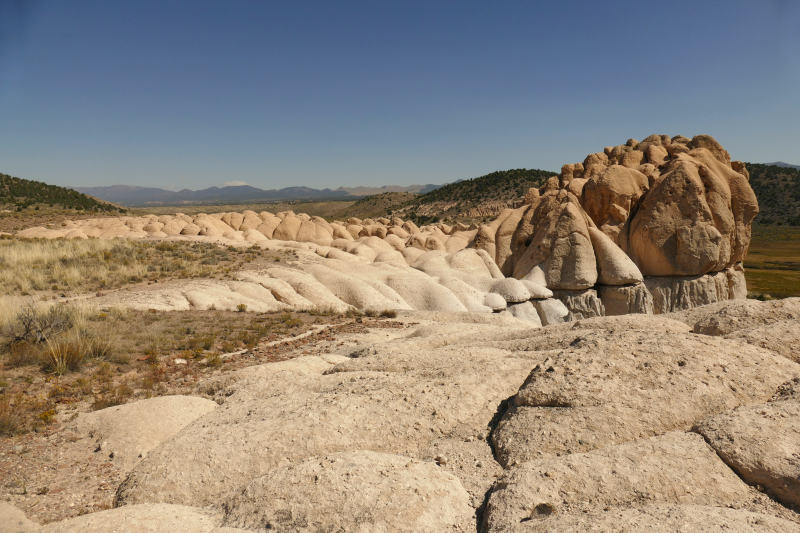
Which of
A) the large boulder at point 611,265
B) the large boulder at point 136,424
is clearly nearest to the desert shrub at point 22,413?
the large boulder at point 136,424

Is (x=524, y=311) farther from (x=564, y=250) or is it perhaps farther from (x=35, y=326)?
(x=35, y=326)

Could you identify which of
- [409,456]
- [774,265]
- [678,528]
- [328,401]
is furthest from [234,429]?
[774,265]

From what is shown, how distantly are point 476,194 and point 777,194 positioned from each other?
195ft

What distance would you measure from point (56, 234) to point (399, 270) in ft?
82.0

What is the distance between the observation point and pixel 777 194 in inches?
3351

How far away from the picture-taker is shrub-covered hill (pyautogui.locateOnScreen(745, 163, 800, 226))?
265 ft

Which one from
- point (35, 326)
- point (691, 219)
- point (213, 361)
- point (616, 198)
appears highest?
point (616, 198)

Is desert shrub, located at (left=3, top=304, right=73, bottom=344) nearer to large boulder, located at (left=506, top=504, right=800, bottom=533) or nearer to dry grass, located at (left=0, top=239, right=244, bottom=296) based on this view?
dry grass, located at (left=0, top=239, right=244, bottom=296)

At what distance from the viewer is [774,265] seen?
5519cm

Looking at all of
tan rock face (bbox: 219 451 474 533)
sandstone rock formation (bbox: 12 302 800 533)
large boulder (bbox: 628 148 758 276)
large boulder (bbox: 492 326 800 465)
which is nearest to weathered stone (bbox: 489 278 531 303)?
large boulder (bbox: 628 148 758 276)

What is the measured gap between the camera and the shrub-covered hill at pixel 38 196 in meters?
54.2

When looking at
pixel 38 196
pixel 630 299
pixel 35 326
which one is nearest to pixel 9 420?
pixel 35 326

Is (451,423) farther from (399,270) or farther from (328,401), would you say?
(399,270)

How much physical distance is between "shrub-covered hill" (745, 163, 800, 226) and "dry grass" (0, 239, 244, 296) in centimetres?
9737
